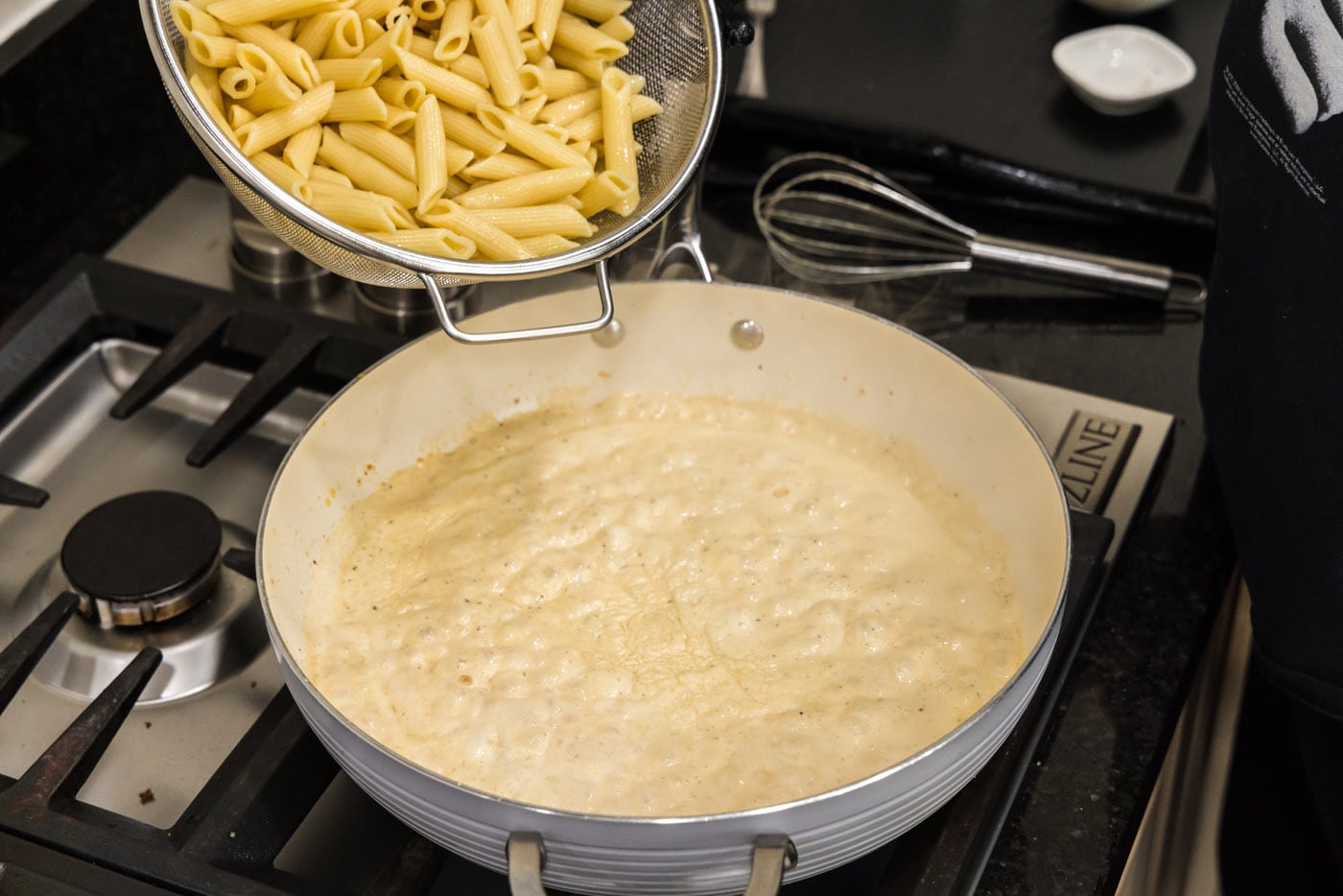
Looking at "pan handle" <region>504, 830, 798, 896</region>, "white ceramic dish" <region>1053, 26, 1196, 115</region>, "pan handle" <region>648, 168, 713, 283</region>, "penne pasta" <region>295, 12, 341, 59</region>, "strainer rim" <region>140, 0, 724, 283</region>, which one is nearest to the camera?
"pan handle" <region>504, 830, 798, 896</region>

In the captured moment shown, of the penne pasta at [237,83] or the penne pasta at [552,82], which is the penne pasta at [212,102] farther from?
the penne pasta at [552,82]

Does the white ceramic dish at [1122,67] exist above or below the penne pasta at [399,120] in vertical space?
below

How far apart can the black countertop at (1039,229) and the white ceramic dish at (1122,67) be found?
23mm

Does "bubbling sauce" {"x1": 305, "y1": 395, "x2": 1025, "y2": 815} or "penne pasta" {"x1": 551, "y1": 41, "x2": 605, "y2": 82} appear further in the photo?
"penne pasta" {"x1": 551, "y1": 41, "x2": 605, "y2": 82}

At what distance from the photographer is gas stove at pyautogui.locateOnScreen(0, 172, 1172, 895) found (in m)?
0.64

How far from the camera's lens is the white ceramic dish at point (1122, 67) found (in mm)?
1146

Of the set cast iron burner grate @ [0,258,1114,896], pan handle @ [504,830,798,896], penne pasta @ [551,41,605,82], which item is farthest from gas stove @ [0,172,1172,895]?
penne pasta @ [551,41,605,82]

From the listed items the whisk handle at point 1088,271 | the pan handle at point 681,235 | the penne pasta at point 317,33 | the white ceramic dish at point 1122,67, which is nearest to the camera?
the penne pasta at point 317,33

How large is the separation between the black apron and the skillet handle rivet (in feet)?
0.88

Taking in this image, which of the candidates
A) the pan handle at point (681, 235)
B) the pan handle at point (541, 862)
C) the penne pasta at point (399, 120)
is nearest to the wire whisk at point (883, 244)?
the pan handle at point (681, 235)

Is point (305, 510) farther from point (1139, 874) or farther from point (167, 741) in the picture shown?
point (1139, 874)

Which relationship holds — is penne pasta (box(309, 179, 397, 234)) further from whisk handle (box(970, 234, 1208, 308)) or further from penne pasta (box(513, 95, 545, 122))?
whisk handle (box(970, 234, 1208, 308))

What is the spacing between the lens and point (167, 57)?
656 millimetres

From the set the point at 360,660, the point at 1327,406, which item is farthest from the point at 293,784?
the point at 1327,406
